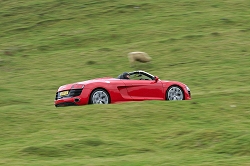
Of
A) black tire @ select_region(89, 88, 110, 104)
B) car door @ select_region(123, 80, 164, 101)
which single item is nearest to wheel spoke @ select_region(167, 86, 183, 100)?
car door @ select_region(123, 80, 164, 101)

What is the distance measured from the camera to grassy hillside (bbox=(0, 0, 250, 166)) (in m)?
12.1

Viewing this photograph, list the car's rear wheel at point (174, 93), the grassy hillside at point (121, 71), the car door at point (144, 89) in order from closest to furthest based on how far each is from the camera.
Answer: the grassy hillside at point (121, 71)
the car door at point (144, 89)
the car's rear wheel at point (174, 93)

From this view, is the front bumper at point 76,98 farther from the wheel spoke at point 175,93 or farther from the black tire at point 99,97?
the wheel spoke at point 175,93

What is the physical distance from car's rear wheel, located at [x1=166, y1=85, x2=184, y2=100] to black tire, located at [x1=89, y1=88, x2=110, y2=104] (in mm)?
2241

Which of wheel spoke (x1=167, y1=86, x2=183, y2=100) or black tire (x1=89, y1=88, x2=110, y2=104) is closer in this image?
black tire (x1=89, y1=88, x2=110, y2=104)

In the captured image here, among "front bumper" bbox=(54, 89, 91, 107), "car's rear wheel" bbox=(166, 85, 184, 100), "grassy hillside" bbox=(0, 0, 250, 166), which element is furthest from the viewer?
"car's rear wheel" bbox=(166, 85, 184, 100)

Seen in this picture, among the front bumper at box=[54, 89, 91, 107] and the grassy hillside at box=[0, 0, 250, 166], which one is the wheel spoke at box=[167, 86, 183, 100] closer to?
the grassy hillside at box=[0, 0, 250, 166]

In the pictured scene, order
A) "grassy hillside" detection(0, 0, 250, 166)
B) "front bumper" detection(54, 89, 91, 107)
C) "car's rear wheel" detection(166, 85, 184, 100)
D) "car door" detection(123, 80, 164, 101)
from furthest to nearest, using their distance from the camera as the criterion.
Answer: "car's rear wheel" detection(166, 85, 184, 100) → "car door" detection(123, 80, 164, 101) → "front bumper" detection(54, 89, 91, 107) → "grassy hillside" detection(0, 0, 250, 166)

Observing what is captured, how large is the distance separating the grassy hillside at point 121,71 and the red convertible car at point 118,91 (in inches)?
37.7

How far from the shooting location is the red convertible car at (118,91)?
1759 centimetres

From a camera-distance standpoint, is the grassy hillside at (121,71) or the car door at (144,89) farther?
the car door at (144,89)

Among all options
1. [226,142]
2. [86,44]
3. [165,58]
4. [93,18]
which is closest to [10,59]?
[86,44]

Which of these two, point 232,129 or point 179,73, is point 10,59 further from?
point 232,129

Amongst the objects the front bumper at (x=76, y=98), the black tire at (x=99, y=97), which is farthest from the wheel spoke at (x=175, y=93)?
the front bumper at (x=76, y=98)
